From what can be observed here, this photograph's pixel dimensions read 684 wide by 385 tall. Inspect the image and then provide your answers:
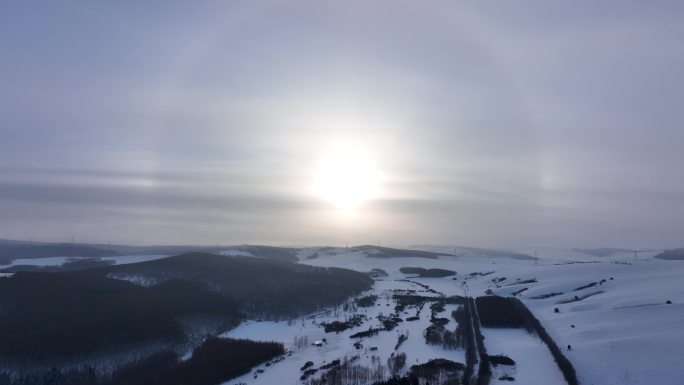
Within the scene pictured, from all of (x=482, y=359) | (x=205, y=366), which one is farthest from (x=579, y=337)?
(x=205, y=366)

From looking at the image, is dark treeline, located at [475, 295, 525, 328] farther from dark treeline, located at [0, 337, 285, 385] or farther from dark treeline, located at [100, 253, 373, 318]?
dark treeline, located at [0, 337, 285, 385]

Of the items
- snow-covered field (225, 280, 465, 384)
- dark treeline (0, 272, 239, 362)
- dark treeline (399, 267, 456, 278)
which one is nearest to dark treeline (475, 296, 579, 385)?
snow-covered field (225, 280, 465, 384)

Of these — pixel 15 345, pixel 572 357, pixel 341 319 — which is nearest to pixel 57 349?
pixel 15 345

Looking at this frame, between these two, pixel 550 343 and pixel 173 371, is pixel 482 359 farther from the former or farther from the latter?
pixel 173 371

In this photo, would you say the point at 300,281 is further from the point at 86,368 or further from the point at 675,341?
the point at 675,341

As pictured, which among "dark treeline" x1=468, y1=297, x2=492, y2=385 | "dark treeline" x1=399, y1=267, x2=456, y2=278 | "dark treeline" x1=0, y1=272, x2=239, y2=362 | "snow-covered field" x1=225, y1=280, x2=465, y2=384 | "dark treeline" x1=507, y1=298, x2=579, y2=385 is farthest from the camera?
"dark treeline" x1=399, y1=267, x2=456, y2=278

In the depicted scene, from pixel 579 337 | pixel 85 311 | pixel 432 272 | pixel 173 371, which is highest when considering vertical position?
pixel 85 311
